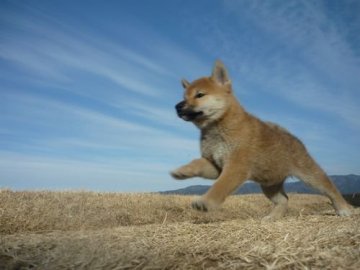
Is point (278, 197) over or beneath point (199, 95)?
beneath

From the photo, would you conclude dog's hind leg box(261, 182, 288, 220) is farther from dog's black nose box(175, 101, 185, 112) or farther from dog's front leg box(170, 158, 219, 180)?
dog's black nose box(175, 101, 185, 112)

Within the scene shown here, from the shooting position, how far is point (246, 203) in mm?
14992

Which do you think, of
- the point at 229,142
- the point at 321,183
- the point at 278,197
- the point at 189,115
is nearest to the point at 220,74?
the point at 189,115

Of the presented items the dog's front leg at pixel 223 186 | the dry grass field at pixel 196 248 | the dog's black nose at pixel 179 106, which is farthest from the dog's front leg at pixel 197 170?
the dry grass field at pixel 196 248

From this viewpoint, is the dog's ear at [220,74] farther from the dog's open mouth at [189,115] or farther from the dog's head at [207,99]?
the dog's open mouth at [189,115]

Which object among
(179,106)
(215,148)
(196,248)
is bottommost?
(196,248)

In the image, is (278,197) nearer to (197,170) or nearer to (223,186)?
(197,170)

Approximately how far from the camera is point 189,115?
761cm

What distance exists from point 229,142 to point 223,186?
37.7 inches

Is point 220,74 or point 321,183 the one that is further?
point 321,183

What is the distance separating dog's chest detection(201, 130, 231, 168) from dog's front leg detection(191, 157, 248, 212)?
11.1 inches

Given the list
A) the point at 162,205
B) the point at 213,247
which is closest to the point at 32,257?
the point at 213,247

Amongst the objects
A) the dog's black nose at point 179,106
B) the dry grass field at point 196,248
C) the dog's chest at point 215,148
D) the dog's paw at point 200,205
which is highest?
the dog's black nose at point 179,106

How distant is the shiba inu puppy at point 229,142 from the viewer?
729cm
